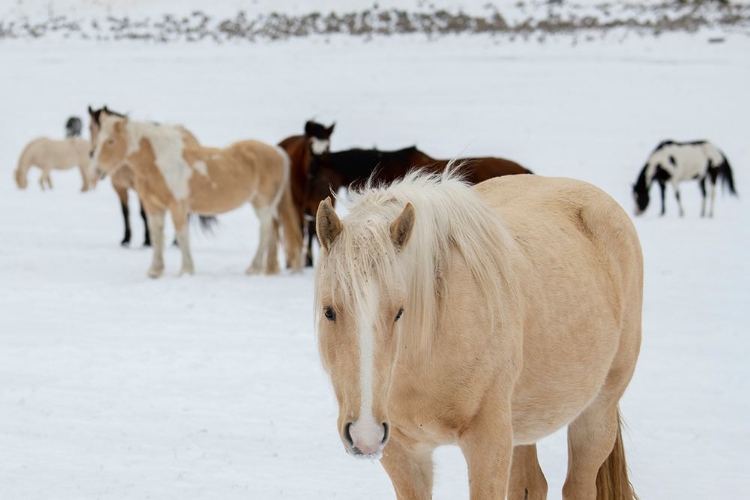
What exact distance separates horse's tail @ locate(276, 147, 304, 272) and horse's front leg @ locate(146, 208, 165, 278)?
56.1 inches

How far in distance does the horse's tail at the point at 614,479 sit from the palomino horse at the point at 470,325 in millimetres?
147

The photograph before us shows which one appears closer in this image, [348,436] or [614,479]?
[348,436]

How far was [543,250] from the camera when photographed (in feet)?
9.60

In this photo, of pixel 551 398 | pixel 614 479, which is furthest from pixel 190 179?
pixel 551 398

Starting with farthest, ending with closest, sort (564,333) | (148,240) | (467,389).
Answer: (148,240), (564,333), (467,389)

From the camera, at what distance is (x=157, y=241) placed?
9.59m

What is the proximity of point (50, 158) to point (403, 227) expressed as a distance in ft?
55.5

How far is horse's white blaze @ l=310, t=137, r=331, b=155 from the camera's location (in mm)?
9750

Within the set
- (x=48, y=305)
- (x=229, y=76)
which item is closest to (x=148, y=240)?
(x=48, y=305)

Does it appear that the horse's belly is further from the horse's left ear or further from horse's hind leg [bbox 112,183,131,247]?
horse's hind leg [bbox 112,183,131,247]

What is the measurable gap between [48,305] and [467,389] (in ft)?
20.7

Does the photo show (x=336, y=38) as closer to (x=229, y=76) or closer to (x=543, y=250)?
(x=229, y=76)

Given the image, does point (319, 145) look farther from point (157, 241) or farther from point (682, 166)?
point (682, 166)

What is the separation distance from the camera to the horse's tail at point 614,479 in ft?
11.3
